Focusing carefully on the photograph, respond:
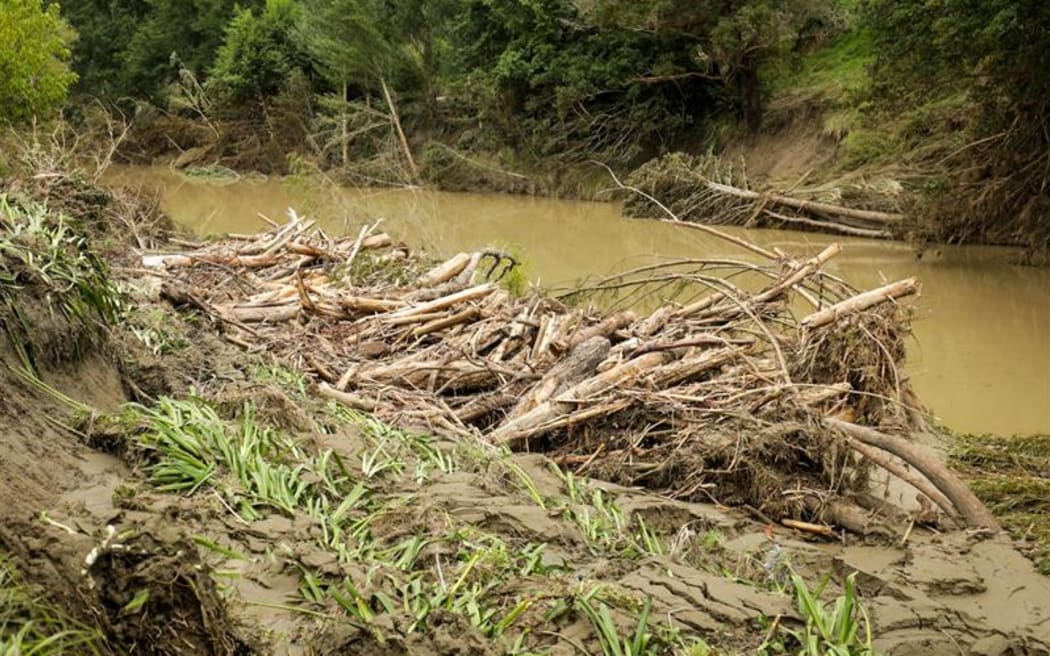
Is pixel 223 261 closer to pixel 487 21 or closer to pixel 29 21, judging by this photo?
pixel 29 21

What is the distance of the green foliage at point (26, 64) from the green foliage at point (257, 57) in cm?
1152

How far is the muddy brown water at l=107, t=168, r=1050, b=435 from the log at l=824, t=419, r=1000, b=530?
103 inches

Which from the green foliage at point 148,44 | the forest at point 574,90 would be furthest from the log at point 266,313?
the green foliage at point 148,44

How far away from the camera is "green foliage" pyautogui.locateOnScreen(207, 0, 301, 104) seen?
3494cm

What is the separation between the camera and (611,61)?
2719cm

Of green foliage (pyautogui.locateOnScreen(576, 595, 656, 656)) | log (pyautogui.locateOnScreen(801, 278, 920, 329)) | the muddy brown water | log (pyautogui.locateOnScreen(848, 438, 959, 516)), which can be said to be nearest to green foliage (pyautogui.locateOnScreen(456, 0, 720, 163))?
the muddy brown water

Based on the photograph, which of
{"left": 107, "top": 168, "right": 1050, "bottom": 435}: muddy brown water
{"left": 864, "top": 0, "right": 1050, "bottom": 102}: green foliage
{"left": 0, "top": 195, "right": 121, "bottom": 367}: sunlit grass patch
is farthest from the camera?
{"left": 864, "top": 0, "right": 1050, "bottom": 102}: green foliage

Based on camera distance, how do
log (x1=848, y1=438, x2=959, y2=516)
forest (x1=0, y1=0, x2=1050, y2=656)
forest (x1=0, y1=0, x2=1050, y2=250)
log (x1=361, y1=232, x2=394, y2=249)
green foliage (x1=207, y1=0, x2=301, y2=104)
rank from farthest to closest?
green foliage (x1=207, y1=0, x2=301, y2=104) < forest (x1=0, y1=0, x2=1050, y2=250) < log (x1=361, y1=232, x2=394, y2=249) < log (x1=848, y1=438, x2=959, y2=516) < forest (x1=0, y1=0, x2=1050, y2=656)

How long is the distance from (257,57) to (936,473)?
1259 inches

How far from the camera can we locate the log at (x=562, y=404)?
665cm

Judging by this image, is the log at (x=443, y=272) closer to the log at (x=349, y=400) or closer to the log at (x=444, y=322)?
the log at (x=444, y=322)

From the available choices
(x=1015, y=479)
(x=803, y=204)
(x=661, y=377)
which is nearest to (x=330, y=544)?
(x=661, y=377)

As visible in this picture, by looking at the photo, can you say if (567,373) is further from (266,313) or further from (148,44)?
(148,44)

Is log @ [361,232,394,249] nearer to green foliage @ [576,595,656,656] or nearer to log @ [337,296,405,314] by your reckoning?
log @ [337,296,405,314]
